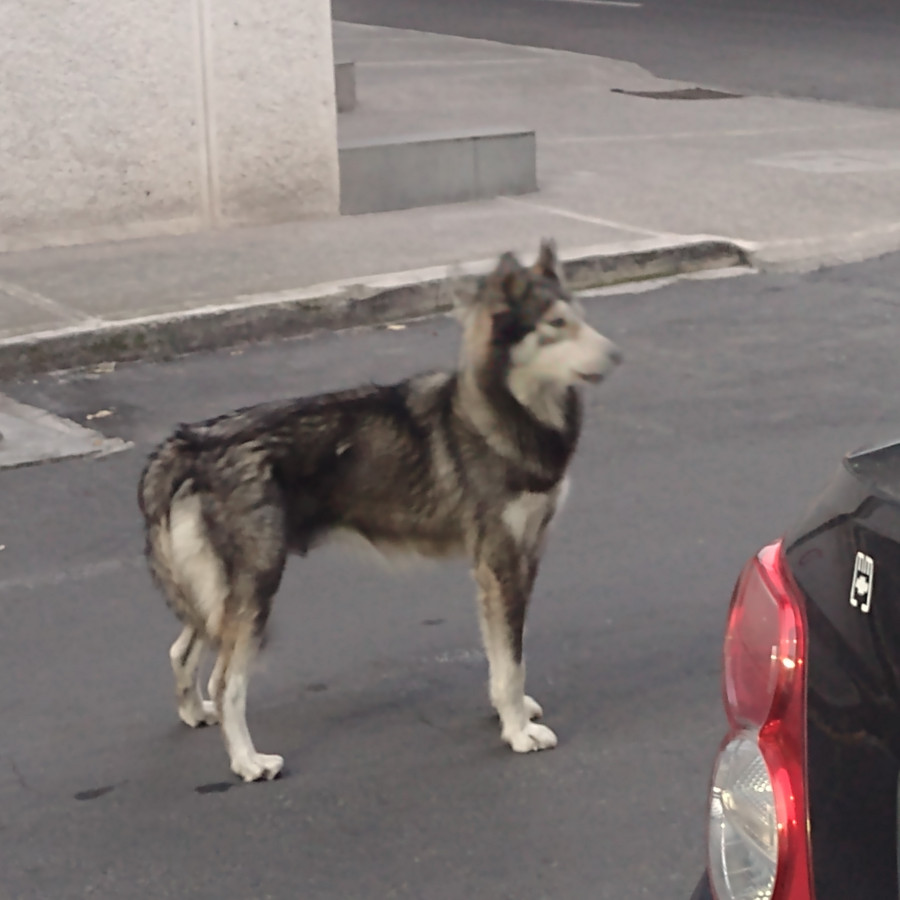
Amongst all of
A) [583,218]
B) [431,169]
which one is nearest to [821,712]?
[583,218]

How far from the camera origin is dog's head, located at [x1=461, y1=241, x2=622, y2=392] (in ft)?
13.5

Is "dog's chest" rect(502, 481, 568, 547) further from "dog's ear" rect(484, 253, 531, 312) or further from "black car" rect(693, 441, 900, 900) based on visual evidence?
"black car" rect(693, 441, 900, 900)

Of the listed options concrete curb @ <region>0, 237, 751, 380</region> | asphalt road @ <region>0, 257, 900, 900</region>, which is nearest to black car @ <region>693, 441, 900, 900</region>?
asphalt road @ <region>0, 257, 900, 900</region>

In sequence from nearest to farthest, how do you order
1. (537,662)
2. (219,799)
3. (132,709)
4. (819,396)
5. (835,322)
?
(219,799) < (132,709) < (537,662) < (819,396) < (835,322)

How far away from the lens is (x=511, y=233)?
34.6ft

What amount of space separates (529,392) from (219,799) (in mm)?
1370

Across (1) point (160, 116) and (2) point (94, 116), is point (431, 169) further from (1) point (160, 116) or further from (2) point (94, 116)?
(2) point (94, 116)

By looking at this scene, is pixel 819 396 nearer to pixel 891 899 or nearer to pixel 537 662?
pixel 537 662

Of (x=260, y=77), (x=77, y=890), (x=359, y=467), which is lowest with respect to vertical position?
(x=77, y=890)

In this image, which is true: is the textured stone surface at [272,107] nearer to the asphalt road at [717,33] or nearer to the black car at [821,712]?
the asphalt road at [717,33]

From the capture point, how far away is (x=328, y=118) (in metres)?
11.1

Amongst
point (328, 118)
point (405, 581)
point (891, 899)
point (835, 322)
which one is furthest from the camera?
point (328, 118)

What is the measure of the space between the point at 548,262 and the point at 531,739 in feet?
4.36

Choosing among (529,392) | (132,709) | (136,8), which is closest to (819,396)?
(529,392)
